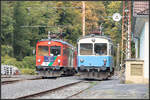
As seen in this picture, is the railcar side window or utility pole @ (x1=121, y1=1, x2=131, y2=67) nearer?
utility pole @ (x1=121, y1=1, x2=131, y2=67)

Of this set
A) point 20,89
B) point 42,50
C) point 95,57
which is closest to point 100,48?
point 95,57

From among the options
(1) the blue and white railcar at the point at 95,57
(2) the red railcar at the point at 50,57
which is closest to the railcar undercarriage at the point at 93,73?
(1) the blue and white railcar at the point at 95,57

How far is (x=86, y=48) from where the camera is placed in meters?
26.9

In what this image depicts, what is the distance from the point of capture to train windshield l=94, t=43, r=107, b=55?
2648 cm

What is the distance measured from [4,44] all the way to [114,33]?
1581 cm

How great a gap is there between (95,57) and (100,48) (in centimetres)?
76

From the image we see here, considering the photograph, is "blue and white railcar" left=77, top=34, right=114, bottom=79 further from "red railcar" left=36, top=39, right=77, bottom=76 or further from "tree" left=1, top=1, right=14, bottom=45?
"tree" left=1, top=1, right=14, bottom=45

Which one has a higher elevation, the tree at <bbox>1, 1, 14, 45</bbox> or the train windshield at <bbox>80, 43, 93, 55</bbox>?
the tree at <bbox>1, 1, 14, 45</bbox>

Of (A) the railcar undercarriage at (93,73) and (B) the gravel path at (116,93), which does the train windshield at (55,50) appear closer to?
(A) the railcar undercarriage at (93,73)

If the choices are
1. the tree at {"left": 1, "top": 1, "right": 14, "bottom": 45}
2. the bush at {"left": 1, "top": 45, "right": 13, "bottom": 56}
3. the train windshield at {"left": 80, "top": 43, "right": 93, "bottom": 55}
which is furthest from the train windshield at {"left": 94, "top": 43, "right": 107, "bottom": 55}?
the tree at {"left": 1, "top": 1, "right": 14, "bottom": 45}

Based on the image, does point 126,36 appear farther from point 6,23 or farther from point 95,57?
point 6,23

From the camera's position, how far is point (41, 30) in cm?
6444

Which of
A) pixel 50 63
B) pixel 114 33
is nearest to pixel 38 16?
pixel 114 33

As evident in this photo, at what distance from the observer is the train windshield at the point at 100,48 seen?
26.5 meters
